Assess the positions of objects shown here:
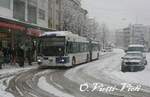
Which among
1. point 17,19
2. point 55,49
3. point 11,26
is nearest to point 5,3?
point 17,19

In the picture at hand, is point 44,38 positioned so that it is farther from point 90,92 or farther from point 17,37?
point 90,92

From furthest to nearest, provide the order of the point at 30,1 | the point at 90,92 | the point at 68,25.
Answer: the point at 68,25 → the point at 30,1 → the point at 90,92

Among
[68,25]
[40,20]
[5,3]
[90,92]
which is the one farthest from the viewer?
[68,25]

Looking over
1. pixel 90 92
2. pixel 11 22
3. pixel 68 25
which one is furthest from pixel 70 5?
pixel 90 92

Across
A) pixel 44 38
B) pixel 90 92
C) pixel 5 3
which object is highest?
pixel 5 3

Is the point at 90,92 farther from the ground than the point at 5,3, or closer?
closer

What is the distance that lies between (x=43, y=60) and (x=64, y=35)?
2.75 meters

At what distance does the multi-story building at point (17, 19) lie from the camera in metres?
35.0

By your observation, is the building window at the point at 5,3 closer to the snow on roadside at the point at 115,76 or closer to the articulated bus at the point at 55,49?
the articulated bus at the point at 55,49

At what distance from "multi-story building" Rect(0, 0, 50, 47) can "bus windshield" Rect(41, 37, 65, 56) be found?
3.98 meters

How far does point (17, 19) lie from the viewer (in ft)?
135

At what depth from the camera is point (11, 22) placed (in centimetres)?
3456

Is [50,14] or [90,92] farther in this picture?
[50,14]

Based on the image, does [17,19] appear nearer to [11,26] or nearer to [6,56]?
[11,26]
